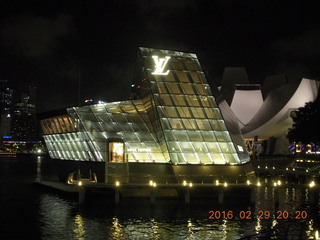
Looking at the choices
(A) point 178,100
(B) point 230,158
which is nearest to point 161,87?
(A) point 178,100

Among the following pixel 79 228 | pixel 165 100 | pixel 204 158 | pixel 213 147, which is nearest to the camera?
pixel 79 228

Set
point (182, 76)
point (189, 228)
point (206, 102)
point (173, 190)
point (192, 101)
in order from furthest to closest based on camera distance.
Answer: point (182, 76), point (206, 102), point (192, 101), point (173, 190), point (189, 228)

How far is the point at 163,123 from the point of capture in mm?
41344

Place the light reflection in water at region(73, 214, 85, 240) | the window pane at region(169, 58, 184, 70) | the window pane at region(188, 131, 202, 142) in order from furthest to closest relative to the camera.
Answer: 1. the window pane at region(169, 58, 184, 70)
2. the window pane at region(188, 131, 202, 142)
3. the light reflection in water at region(73, 214, 85, 240)

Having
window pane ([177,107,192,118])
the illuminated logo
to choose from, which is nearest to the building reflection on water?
window pane ([177,107,192,118])

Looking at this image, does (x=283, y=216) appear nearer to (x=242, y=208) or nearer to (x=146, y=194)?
(x=242, y=208)

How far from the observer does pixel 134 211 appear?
34812mm

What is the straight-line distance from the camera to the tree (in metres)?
80.6

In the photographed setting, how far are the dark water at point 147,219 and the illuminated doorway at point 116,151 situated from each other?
3896 millimetres

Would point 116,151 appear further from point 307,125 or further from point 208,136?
point 307,125

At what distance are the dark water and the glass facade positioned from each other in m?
4.29

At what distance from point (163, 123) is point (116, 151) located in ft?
17.4

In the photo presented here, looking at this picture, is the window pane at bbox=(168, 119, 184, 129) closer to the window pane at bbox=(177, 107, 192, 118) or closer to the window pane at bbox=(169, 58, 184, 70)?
the window pane at bbox=(177, 107, 192, 118)

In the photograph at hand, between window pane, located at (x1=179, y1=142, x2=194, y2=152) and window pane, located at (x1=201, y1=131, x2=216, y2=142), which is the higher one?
window pane, located at (x1=201, y1=131, x2=216, y2=142)
